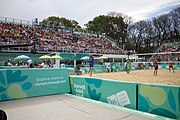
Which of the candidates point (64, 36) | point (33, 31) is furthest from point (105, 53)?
point (33, 31)

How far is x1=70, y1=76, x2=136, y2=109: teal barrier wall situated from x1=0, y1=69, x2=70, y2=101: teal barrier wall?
A: 27.8 inches

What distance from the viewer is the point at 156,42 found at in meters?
51.6

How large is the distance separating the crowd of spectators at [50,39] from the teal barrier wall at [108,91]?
47.1ft

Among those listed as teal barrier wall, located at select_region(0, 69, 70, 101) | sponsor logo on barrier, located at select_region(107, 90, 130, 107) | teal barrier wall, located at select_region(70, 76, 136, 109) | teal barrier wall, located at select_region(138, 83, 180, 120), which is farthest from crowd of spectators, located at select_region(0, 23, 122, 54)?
teal barrier wall, located at select_region(138, 83, 180, 120)

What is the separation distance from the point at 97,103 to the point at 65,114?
131 centimetres

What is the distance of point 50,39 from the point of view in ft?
98.5

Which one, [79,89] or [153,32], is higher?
[153,32]

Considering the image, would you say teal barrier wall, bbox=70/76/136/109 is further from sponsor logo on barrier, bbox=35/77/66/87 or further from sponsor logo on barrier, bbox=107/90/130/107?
sponsor logo on barrier, bbox=35/77/66/87

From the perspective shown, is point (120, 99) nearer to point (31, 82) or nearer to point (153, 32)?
point (31, 82)

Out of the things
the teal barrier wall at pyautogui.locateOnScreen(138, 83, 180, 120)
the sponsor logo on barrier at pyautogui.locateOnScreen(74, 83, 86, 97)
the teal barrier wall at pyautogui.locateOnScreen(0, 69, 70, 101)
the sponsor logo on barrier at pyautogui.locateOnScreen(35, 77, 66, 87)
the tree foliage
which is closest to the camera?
the teal barrier wall at pyautogui.locateOnScreen(138, 83, 180, 120)

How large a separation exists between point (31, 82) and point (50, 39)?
24.6 meters

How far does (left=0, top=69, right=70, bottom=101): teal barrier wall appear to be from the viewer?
5785 millimetres

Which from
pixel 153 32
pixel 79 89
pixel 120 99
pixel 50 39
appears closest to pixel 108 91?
pixel 120 99

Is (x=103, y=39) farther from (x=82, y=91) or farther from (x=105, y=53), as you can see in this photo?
(x=82, y=91)
